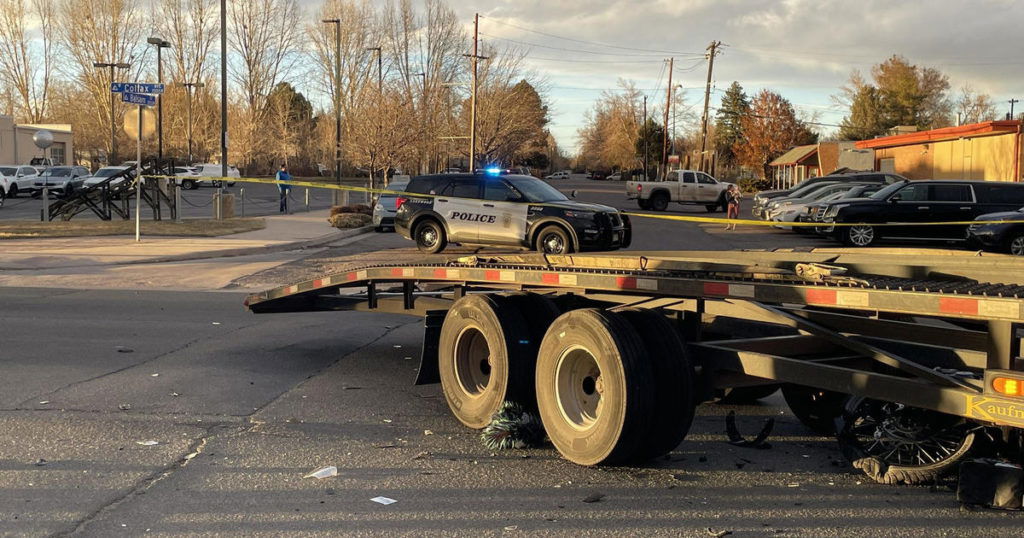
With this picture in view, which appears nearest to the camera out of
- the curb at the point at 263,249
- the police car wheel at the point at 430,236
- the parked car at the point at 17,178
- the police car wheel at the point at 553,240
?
the police car wheel at the point at 553,240

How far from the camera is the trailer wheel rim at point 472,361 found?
6613 mm

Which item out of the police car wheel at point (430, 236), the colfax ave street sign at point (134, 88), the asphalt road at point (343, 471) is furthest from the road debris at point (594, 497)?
the colfax ave street sign at point (134, 88)

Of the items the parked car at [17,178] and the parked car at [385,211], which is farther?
the parked car at [17,178]

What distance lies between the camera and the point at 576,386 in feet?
18.6

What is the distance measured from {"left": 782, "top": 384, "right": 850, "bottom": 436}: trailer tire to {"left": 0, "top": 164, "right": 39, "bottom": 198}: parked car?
4561cm

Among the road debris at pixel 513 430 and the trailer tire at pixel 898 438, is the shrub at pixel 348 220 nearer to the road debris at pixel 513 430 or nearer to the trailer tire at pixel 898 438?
the road debris at pixel 513 430

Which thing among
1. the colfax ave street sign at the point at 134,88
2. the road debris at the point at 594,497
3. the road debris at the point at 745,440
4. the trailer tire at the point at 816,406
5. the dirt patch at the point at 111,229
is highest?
the colfax ave street sign at the point at 134,88

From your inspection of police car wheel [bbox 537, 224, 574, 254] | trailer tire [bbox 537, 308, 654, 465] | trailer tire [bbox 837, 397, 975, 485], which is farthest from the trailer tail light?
police car wheel [bbox 537, 224, 574, 254]

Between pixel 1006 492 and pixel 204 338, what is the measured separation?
8023 mm

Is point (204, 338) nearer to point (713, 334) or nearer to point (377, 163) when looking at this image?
point (713, 334)

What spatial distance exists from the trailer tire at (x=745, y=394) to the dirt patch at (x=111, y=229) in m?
19.0

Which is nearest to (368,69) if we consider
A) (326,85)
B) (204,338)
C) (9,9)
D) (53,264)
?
(326,85)

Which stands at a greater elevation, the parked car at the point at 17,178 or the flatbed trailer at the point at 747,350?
the parked car at the point at 17,178

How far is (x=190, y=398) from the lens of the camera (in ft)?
23.9
